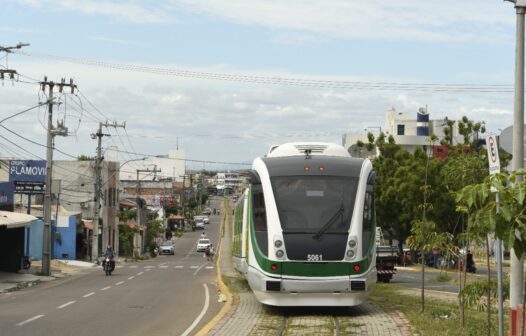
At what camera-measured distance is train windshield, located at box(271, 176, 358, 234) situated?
17250mm

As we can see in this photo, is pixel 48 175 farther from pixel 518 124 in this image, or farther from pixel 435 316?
pixel 518 124

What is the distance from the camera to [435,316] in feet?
55.0

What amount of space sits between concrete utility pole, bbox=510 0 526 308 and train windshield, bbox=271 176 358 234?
23.4 feet

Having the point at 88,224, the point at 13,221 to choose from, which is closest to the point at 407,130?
the point at 88,224

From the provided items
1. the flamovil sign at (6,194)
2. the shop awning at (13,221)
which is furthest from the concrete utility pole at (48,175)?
the flamovil sign at (6,194)

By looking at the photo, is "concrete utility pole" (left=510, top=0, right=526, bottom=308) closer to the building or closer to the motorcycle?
the motorcycle

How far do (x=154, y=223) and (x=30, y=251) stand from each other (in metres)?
41.4

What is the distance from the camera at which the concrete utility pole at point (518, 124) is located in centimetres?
1005

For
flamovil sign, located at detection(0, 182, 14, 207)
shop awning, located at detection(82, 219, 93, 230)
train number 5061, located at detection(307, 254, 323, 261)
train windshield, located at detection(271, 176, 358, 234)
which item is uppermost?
flamovil sign, located at detection(0, 182, 14, 207)

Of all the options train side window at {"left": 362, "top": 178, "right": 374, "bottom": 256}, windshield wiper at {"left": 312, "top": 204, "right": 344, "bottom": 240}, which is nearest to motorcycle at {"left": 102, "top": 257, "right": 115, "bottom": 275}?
train side window at {"left": 362, "top": 178, "right": 374, "bottom": 256}

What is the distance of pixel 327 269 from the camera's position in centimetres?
1691

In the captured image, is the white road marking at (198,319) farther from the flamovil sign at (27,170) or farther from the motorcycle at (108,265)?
the flamovil sign at (27,170)

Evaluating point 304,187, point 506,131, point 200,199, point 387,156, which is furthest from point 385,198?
point 200,199

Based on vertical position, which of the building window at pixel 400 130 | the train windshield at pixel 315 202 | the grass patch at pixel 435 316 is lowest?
the grass patch at pixel 435 316
